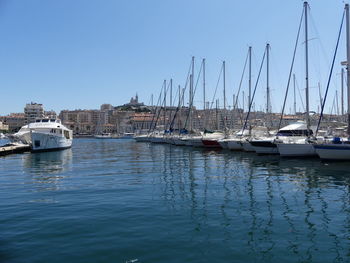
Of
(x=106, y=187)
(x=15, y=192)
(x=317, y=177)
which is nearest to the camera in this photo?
(x=15, y=192)

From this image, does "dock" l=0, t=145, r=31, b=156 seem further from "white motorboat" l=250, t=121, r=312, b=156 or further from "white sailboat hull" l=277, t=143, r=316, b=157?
"white sailboat hull" l=277, t=143, r=316, b=157

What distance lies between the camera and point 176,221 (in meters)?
9.95

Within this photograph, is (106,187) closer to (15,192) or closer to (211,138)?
(15,192)

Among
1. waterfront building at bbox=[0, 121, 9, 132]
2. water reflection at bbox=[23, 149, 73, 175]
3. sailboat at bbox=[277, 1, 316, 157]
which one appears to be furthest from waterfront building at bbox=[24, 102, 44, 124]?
sailboat at bbox=[277, 1, 316, 157]

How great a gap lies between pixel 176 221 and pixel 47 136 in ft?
133

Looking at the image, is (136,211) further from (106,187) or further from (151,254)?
(106,187)

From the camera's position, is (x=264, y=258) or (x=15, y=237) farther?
(x=15, y=237)

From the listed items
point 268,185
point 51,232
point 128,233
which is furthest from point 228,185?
point 51,232

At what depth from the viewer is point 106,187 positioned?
1644 cm

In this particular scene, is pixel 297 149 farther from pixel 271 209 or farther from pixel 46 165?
pixel 46 165

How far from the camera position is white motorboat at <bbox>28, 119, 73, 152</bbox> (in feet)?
146

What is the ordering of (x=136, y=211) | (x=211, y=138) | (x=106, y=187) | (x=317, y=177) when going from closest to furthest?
(x=136, y=211)
(x=106, y=187)
(x=317, y=177)
(x=211, y=138)

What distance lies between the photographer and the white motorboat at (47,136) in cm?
4459

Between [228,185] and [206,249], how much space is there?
31.1 feet
